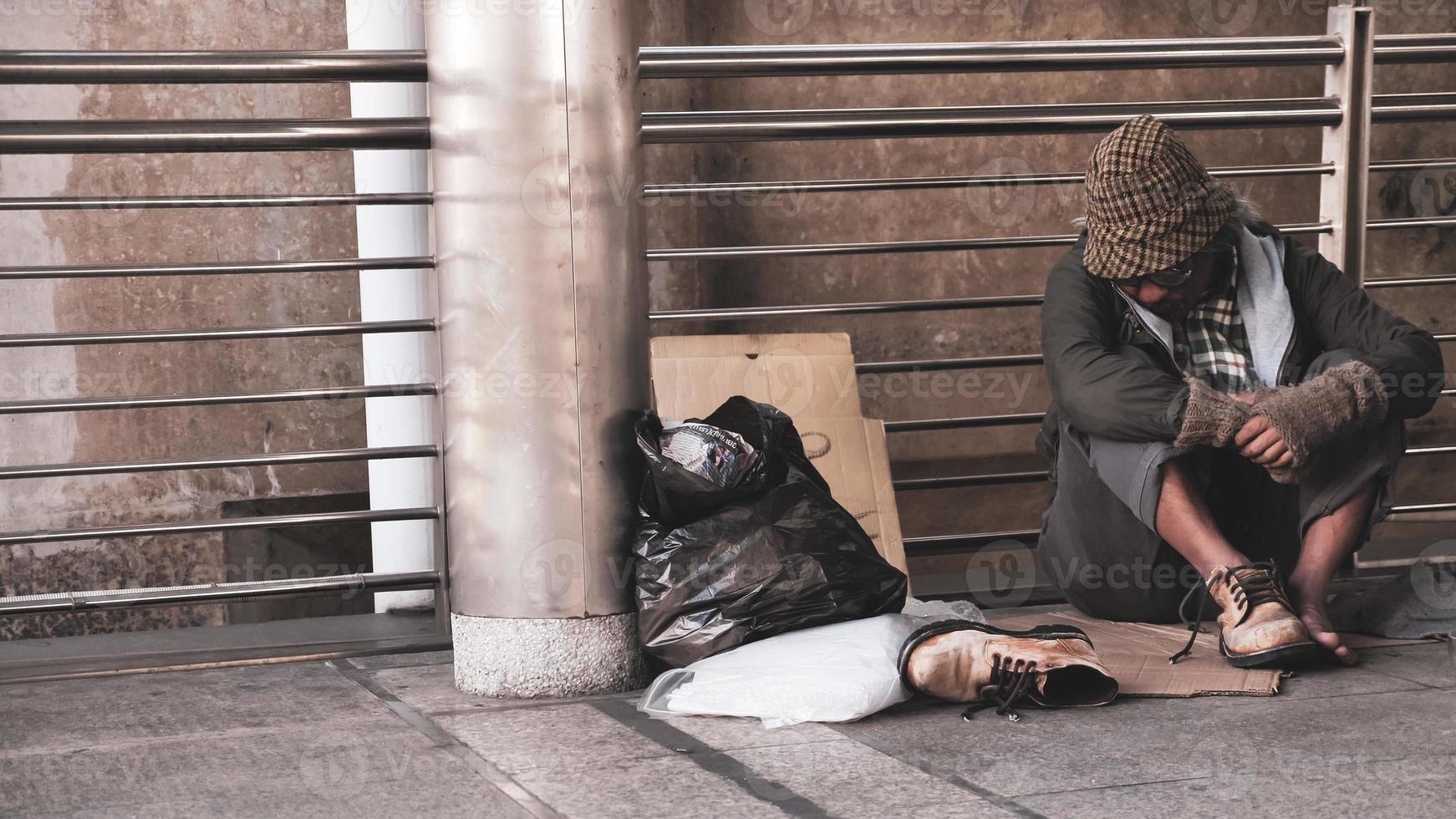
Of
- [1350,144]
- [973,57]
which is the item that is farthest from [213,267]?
[1350,144]

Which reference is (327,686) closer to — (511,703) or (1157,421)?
(511,703)

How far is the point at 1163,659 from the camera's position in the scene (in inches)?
110

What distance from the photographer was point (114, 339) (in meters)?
3.30

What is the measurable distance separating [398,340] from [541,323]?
1.86m

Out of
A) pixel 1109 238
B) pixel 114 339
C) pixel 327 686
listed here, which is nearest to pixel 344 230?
pixel 114 339

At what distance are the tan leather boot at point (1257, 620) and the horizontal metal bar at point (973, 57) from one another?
141 centimetres

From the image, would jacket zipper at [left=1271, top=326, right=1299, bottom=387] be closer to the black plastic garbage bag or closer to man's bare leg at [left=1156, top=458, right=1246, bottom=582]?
man's bare leg at [left=1156, top=458, right=1246, bottom=582]

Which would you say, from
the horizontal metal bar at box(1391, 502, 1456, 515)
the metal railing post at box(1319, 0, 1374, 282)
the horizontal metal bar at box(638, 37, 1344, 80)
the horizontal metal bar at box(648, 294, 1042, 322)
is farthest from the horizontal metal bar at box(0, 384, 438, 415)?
the horizontal metal bar at box(1391, 502, 1456, 515)

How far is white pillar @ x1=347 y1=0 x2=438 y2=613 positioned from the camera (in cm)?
436

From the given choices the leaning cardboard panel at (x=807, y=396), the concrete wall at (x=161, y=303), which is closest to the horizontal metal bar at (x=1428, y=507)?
the leaning cardboard panel at (x=807, y=396)

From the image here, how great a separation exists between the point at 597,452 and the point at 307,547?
169 inches

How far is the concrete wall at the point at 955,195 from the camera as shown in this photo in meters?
6.52

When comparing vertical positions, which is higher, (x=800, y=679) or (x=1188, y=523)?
(x=1188, y=523)

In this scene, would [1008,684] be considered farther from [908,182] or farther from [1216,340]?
[908,182]
